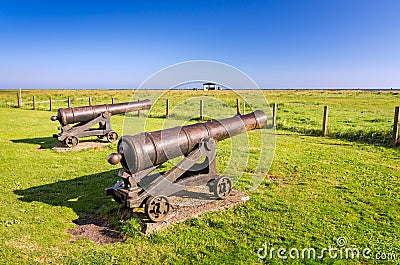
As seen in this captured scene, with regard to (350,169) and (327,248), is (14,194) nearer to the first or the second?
(327,248)

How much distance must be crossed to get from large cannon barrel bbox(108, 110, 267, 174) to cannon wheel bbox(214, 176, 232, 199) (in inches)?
29.0

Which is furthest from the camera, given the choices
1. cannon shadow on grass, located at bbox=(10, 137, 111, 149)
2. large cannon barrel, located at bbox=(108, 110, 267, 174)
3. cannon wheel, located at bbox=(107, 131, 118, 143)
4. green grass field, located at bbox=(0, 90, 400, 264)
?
cannon wheel, located at bbox=(107, 131, 118, 143)

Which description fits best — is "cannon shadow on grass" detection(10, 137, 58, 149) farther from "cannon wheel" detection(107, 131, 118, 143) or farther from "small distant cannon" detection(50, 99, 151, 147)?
"cannon wheel" detection(107, 131, 118, 143)

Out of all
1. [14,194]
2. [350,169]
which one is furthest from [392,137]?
[14,194]

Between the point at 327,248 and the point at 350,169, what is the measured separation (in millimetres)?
4380

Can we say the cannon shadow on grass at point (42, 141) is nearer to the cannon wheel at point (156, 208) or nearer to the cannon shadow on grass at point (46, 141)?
the cannon shadow on grass at point (46, 141)

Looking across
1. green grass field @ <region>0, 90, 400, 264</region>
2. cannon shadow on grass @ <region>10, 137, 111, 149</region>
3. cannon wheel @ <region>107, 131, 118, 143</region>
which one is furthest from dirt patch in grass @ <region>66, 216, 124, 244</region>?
cannon wheel @ <region>107, 131, 118, 143</region>

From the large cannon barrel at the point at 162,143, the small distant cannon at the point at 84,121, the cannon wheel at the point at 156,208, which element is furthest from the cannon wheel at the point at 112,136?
the cannon wheel at the point at 156,208

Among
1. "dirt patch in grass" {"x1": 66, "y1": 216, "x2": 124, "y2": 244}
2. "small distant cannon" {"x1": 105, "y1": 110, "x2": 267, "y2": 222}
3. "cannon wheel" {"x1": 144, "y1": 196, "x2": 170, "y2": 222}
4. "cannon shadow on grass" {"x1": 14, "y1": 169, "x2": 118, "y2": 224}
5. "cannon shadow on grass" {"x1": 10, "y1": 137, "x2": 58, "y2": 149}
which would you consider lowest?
"dirt patch in grass" {"x1": 66, "y1": 216, "x2": 124, "y2": 244}

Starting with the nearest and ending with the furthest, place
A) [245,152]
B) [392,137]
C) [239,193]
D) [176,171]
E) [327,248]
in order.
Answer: [327,248]
[176,171]
[239,193]
[245,152]
[392,137]

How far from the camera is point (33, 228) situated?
14.7ft

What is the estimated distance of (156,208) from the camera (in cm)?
450

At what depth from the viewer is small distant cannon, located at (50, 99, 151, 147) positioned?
9.96 m

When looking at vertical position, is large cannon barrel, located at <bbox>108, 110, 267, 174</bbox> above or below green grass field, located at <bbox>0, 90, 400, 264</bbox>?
above
